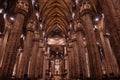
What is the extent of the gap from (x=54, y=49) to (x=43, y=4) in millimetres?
14895

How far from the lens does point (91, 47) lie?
11.3 metres

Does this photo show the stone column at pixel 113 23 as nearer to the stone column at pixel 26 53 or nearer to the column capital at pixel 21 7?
the column capital at pixel 21 7

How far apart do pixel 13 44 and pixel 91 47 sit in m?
6.41

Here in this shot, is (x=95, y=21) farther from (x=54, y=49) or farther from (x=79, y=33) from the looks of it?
(x=54, y=49)

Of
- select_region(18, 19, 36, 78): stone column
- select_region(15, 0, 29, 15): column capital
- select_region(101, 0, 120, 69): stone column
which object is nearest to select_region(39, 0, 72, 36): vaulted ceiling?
select_region(18, 19, 36, 78): stone column

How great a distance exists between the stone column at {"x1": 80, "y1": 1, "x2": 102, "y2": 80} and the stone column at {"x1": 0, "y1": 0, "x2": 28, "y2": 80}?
5848 millimetres

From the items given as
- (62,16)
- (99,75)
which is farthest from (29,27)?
(62,16)

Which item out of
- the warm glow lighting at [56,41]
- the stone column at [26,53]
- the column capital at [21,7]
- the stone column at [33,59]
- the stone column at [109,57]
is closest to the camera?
the column capital at [21,7]

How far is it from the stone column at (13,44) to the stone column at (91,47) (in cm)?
585

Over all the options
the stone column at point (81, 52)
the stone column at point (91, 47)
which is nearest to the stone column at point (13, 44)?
the stone column at point (91, 47)

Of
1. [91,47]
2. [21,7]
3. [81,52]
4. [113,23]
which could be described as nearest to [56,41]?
[81,52]

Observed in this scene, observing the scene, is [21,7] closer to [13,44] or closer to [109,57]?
[13,44]


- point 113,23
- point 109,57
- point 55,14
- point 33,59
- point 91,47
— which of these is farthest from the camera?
point 55,14

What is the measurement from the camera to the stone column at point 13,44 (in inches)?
369
